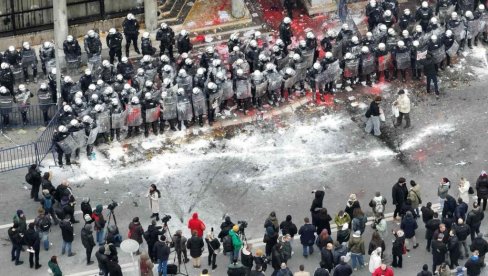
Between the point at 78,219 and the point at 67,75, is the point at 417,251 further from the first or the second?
the point at 67,75

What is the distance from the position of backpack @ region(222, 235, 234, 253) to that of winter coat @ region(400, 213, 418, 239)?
488 cm

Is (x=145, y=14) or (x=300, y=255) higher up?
(x=145, y=14)

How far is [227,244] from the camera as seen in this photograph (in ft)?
132

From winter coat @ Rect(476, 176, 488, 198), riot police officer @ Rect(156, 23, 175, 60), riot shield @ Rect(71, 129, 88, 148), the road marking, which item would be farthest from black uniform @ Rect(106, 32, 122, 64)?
winter coat @ Rect(476, 176, 488, 198)

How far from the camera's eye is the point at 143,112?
→ 45.7 metres

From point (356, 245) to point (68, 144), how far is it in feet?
32.5

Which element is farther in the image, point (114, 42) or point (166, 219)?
point (114, 42)

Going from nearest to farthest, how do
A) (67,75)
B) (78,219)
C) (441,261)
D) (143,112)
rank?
1. (441,261)
2. (78,219)
3. (143,112)
4. (67,75)

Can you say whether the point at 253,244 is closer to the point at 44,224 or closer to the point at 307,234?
the point at 307,234

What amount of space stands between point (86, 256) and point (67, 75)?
31.3 ft

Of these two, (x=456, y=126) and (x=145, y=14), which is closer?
(x=456, y=126)

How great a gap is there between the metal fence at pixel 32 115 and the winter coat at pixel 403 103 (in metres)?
11.0

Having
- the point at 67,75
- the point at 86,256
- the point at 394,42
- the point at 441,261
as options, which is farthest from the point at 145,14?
the point at 441,261

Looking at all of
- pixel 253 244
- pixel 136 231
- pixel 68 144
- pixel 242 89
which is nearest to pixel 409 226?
pixel 253 244
